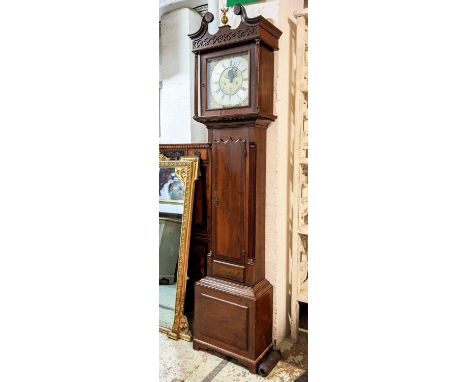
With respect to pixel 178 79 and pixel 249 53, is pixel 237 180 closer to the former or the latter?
pixel 249 53

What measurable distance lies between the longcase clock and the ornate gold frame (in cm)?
22

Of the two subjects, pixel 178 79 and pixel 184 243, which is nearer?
pixel 184 243

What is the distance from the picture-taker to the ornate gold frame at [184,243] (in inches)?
85.4

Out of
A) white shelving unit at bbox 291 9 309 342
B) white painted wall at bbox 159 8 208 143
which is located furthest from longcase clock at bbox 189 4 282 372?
white painted wall at bbox 159 8 208 143

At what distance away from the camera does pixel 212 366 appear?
1.90 m

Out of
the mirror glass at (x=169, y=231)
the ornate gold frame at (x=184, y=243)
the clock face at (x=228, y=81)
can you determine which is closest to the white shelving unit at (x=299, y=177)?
the clock face at (x=228, y=81)

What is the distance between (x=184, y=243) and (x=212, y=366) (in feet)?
2.39

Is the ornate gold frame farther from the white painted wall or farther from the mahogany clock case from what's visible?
the white painted wall

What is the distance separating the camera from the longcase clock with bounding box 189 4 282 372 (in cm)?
178

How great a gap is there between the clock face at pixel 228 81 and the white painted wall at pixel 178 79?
0.93 meters

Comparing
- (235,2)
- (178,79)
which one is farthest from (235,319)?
(178,79)
